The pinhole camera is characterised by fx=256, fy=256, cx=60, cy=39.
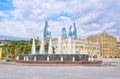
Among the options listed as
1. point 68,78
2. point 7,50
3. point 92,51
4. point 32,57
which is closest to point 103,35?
point 92,51

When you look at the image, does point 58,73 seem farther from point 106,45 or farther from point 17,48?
point 106,45

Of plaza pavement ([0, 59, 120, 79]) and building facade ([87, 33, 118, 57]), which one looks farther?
building facade ([87, 33, 118, 57])

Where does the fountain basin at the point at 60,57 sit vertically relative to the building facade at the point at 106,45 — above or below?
below

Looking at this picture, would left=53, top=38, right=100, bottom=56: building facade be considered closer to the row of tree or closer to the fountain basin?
the row of tree

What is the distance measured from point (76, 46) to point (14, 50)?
4372cm

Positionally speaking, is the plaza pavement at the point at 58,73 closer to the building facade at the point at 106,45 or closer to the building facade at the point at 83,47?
the building facade at the point at 83,47

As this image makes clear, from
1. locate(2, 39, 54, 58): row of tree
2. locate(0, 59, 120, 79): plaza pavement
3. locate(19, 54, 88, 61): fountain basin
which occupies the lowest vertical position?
locate(0, 59, 120, 79): plaza pavement

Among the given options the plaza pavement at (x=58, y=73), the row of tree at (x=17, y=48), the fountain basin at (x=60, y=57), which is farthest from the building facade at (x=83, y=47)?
the plaza pavement at (x=58, y=73)

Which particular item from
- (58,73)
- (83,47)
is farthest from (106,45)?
(58,73)

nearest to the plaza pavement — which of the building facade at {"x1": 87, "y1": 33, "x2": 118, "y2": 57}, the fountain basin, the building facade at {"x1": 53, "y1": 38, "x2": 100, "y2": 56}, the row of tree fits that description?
the fountain basin

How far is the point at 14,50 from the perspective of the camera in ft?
310

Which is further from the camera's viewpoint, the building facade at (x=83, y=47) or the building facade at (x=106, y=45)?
the building facade at (x=106, y=45)

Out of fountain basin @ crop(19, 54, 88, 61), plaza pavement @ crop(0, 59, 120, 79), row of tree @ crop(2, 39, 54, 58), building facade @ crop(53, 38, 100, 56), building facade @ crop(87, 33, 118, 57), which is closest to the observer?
plaza pavement @ crop(0, 59, 120, 79)

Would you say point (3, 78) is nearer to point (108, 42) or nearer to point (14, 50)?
point (14, 50)
